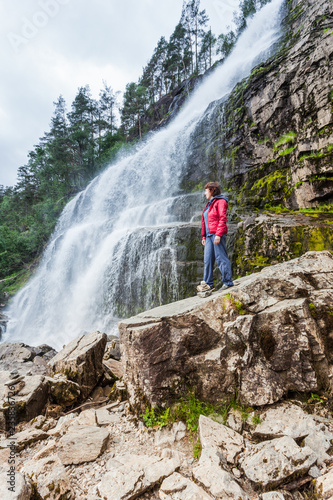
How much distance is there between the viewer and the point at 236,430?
8.58 feet

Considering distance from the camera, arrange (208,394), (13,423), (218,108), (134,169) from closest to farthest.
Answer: (208,394), (13,423), (218,108), (134,169)

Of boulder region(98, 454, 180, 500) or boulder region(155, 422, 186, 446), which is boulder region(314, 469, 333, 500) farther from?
boulder region(155, 422, 186, 446)

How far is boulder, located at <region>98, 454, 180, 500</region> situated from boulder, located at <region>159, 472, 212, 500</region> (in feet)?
0.29

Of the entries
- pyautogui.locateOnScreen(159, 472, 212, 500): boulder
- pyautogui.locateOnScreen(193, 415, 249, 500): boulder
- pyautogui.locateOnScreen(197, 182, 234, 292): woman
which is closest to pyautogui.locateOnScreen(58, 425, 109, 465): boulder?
pyautogui.locateOnScreen(159, 472, 212, 500): boulder

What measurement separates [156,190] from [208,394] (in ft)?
57.8

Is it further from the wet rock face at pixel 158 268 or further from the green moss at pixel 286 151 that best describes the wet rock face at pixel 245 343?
the green moss at pixel 286 151

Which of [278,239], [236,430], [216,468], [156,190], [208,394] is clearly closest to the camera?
[216,468]

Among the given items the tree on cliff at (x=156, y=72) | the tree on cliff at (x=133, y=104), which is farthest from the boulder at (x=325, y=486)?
the tree on cliff at (x=156, y=72)

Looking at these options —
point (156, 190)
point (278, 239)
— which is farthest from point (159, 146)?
point (278, 239)

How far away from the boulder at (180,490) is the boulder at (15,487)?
3.89ft

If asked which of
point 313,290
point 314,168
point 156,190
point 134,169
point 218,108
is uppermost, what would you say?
point 218,108

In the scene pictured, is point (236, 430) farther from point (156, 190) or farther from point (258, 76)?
point (156, 190)

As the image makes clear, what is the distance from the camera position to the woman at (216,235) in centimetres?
413

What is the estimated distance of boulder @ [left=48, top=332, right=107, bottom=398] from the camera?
4.70 meters
